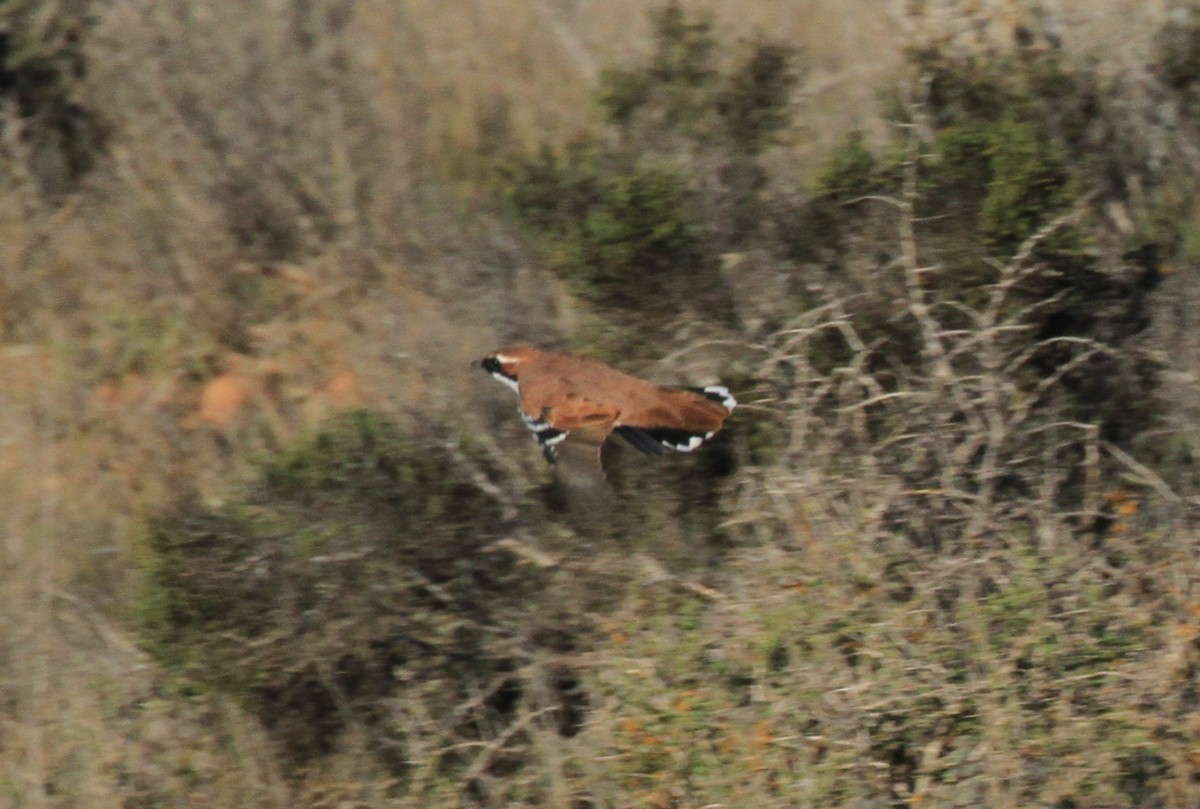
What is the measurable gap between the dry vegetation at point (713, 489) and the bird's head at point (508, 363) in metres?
0.19

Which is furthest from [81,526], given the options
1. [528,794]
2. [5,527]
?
[528,794]

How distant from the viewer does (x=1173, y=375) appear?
4949mm

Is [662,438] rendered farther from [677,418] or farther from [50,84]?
[50,84]

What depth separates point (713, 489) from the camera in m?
5.29

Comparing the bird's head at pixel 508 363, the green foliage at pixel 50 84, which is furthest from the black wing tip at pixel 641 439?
the green foliage at pixel 50 84

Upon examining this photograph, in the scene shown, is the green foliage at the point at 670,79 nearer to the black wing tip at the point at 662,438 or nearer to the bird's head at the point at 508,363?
the bird's head at the point at 508,363

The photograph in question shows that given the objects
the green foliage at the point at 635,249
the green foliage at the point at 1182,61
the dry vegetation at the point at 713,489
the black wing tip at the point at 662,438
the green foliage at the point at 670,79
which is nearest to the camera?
the dry vegetation at the point at 713,489

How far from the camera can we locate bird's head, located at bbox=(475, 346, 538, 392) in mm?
5410

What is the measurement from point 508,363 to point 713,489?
74cm

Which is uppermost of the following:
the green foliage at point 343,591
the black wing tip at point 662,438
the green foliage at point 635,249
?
the green foliage at point 635,249

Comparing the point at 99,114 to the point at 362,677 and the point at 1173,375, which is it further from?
the point at 1173,375

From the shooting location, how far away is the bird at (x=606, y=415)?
16.6 feet

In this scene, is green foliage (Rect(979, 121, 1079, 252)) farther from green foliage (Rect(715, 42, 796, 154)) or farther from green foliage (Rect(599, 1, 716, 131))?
green foliage (Rect(599, 1, 716, 131))

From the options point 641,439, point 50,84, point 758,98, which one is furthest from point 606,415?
point 50,84
